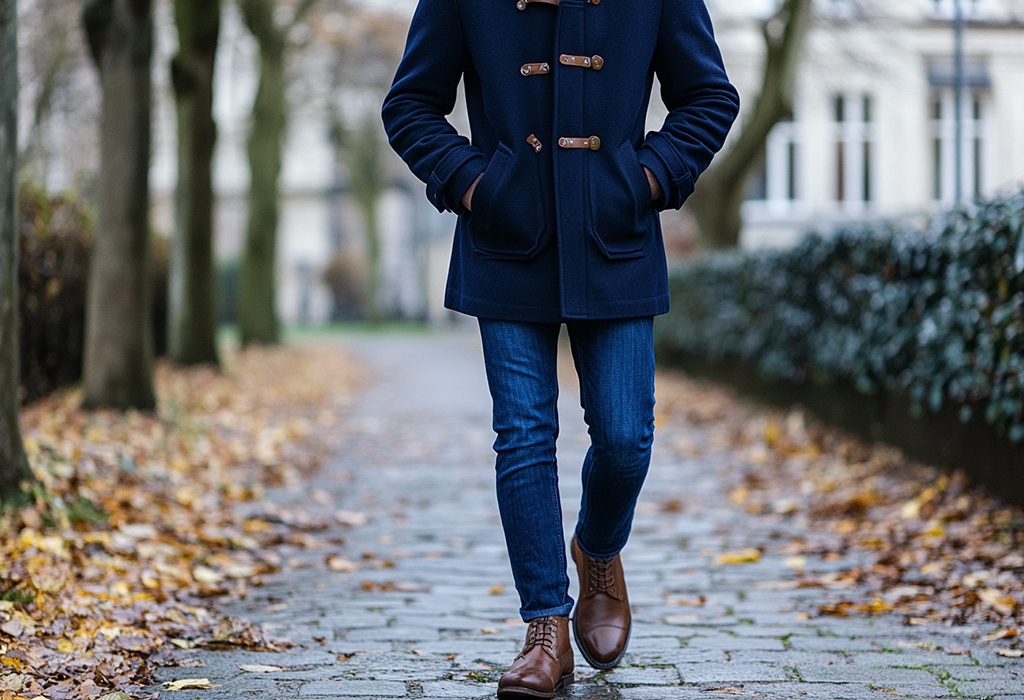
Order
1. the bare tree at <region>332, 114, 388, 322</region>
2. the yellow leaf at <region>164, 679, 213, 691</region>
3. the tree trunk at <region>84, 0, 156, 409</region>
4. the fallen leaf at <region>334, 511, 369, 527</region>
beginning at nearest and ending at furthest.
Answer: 1. the yellow leaf at <region>164, 679, 213, 691</region>
2. the fallen leaf at <region>334, 511, 369, 527</region>
3. the tree trunk at <region>84, 0, 156, 409</region>
4. the bare tree at <region>332, 114, 388, 322</region>

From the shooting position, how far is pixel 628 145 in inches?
129

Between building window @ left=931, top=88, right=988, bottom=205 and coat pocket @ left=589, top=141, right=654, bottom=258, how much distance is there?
103ft

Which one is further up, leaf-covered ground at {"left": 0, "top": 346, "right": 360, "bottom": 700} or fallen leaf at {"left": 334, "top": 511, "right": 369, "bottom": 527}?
leaf-covered ground at {"left": 0, "top": 346, "right": 360, "bottom": 700}

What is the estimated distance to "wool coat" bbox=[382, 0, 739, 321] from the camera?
10.6 ft

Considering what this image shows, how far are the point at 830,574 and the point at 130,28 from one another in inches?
257

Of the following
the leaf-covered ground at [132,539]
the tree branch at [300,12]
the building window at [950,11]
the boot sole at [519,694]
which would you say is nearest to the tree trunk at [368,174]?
the building window at [950,11]

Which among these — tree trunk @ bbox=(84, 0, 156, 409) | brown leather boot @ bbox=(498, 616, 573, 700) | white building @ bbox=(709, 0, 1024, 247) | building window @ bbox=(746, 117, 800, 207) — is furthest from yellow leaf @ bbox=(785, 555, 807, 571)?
building window @ bbox=(746, 117, 800, 207)

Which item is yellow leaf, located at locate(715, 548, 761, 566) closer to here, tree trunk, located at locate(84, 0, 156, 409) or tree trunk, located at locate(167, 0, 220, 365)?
tree trunk, located at locate(84, 0, 156, 409)

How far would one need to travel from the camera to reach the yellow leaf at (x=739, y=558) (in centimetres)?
541

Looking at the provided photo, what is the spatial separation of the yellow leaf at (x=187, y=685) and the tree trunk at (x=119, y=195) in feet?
20.1

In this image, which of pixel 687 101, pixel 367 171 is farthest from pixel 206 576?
pixel 367 171

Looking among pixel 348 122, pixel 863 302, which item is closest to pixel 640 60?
pixel 863 302

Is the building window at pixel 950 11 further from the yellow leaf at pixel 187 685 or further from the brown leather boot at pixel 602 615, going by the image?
the yellow leaf at pixel 187 685

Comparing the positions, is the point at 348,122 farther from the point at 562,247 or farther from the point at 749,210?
the point at 562,247
